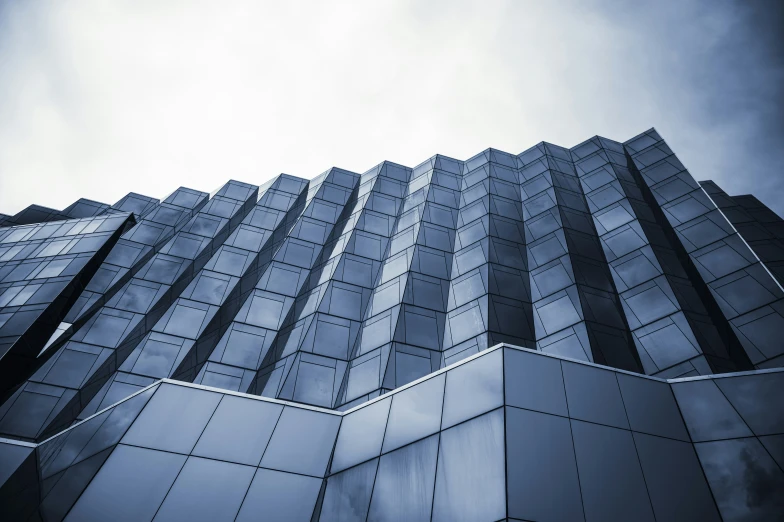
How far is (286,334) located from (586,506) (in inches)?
763

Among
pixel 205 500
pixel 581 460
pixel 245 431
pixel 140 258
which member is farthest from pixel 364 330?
pixel 140 258

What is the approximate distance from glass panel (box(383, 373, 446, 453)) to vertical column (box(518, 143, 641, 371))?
9.67 metres

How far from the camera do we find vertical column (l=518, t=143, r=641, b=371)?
23078mm

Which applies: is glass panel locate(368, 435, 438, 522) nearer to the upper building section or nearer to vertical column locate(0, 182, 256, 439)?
the upper building section

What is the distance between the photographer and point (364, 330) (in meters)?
27.1

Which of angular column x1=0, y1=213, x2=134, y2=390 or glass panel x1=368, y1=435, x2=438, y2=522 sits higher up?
angular column x1=0, y1=213, x2=134, y2=390

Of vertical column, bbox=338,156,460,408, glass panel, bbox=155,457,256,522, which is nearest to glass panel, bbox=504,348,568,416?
glass panel, bbox=155,457,256,522

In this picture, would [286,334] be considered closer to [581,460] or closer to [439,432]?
[439,432]

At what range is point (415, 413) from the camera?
15719 mm

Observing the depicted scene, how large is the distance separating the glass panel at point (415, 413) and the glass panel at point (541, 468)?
2638 mm

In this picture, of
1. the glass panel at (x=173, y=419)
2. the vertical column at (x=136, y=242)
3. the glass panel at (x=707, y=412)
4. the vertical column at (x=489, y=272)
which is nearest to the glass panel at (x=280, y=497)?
the glass panel at (x=173, y=419)

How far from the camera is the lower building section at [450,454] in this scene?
41.3 feet

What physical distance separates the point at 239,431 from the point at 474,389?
8.11 metres

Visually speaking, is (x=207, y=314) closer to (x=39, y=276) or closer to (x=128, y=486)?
(x=39, y=276)
